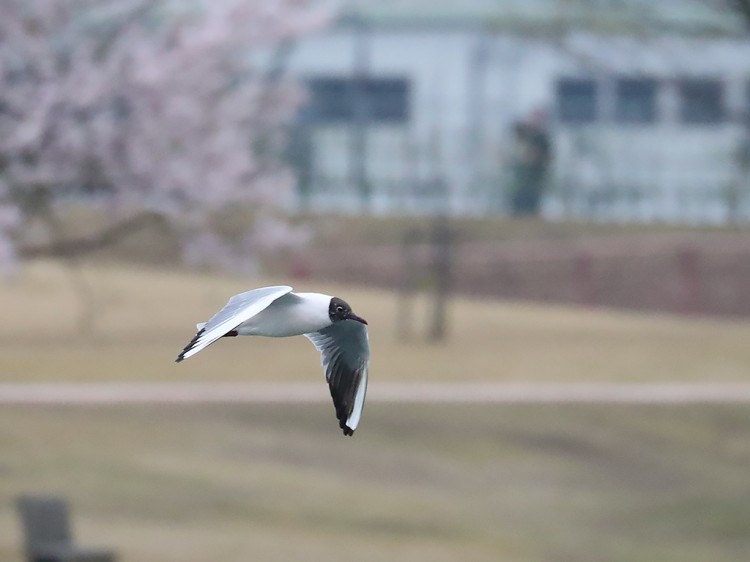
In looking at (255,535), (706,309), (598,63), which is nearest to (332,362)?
(255,535)

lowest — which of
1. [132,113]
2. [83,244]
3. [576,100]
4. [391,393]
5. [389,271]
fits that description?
[391,393]

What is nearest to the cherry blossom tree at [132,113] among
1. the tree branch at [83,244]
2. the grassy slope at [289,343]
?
the tree branch at [83,244]

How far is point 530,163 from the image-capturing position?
36.8m

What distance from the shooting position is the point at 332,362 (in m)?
4.78

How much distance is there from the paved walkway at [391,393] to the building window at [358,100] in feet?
29.6

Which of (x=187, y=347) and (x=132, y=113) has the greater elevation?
(x=132, y=113)

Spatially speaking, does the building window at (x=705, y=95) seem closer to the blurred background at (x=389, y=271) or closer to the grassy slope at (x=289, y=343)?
the blurred background at (x=389, y=271)

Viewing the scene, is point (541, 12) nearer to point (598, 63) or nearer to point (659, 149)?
point (659, 149)

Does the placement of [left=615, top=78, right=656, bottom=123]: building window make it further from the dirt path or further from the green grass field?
the dirt path

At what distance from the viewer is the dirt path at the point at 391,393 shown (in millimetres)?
27327

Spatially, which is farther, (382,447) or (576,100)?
(576,100)

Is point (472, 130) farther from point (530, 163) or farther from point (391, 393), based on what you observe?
point (391, 393)

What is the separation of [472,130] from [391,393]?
9594 mm

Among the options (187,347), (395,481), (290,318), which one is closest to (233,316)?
(290,318)
